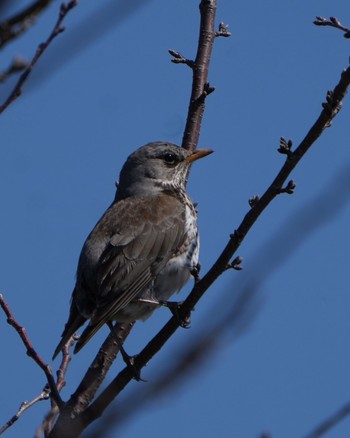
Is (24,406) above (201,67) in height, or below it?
below

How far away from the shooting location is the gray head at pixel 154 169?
8391 millimetres

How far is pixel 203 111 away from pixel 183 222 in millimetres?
1118

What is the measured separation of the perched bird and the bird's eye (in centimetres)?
14

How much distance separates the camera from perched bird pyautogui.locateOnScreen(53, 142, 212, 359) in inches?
265

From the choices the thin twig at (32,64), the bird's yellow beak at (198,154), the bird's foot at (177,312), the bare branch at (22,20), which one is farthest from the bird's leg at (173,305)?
the bare branch at (22,20)

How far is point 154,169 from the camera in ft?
28.0

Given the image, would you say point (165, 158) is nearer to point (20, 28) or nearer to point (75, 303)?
point (75, 303)

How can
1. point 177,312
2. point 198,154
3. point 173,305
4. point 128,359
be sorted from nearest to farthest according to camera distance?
point 177,312 < point 173,305 < point 128,359 < point 198,154

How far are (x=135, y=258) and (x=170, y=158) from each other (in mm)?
1699

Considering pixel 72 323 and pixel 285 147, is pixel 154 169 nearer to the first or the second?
pixel 72 323

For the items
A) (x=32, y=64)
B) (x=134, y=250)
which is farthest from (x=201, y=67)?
(x=32, y=64)

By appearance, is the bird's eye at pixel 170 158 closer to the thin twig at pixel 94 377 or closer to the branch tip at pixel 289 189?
the thin twig at pixel 94 377

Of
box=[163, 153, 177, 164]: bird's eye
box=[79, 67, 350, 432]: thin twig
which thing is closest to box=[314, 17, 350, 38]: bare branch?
box=[79, 67, 350, 432]: thin twig

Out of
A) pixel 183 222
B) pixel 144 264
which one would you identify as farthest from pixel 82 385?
pixel 183 222
